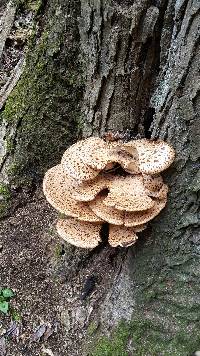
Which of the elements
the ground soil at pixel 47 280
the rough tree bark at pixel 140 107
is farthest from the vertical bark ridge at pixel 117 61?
the ground soil at pixel 47 280

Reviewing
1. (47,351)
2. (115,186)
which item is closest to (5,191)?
(47,351)

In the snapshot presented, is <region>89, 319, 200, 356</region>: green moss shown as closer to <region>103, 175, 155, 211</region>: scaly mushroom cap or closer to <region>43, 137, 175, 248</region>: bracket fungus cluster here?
<region>43, 137, 175, 248</region>: bracket fungus cluster

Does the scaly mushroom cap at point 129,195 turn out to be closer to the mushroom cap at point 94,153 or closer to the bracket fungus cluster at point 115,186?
the bracket fungus cluster at point 115,186

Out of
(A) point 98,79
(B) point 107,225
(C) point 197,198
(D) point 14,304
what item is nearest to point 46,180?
(B) point 107,225

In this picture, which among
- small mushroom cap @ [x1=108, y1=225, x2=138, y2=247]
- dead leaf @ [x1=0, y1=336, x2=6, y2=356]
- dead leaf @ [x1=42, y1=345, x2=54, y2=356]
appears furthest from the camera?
dead leaf @ [x1=0, y1=336, x2=6, y2=356]

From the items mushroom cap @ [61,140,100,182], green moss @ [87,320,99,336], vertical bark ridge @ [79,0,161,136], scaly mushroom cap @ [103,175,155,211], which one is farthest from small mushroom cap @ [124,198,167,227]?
green moss @ [87,320,99,336]

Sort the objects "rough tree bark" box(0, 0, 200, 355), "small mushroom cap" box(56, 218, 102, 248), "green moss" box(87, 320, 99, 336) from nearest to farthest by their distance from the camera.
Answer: "rough tree bark" box(0, 0, 200, 355) → "small mushroom cap" box(56, 218, 102, 248) → "green moss" box(87, 320, 99, 336)

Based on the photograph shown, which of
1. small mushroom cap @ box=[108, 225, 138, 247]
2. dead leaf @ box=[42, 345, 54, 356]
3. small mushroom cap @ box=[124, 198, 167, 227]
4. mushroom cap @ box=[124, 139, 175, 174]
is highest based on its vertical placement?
mushroom cap @ box=[124, 139, 175, 174]
